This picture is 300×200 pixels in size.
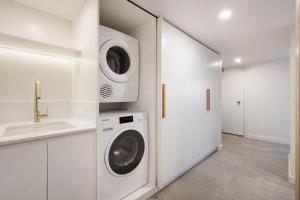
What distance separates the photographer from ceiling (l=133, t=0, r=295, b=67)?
5.37 feet

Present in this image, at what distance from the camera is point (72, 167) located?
128 cm

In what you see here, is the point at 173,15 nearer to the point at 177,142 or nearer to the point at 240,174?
the point at 177,142

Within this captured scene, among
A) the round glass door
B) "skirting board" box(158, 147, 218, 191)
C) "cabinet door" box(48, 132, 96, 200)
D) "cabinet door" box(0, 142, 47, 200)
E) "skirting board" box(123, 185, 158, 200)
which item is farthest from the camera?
"skirting board" box(158, 147, 218, 191)

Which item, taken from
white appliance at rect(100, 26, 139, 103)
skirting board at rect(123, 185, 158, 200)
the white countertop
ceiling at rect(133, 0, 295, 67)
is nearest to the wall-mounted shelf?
white appliance at rect(100, 26, 139, 103)

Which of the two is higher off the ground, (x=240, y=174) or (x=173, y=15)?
(x=173, y=15)

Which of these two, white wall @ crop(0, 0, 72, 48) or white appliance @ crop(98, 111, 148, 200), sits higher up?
white wall @ crop(0, 0, 72, 48)

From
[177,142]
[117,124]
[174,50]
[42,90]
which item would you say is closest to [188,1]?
[174,50]

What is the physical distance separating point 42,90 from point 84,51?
0.73 m

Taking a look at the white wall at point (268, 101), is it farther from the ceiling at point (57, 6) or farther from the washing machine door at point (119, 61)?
the ceiling at point (57, 6)

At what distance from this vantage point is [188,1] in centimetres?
159

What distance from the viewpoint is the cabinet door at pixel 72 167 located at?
1196mm

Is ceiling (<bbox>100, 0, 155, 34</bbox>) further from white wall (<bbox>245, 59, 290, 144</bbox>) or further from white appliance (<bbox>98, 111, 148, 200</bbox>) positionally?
white wall (<bbox>245, 59, 290, 144</bbox>)

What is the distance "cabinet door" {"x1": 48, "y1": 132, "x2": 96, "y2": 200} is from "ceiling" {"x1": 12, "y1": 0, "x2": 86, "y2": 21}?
144 cm

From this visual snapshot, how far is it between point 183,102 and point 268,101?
3.25m
